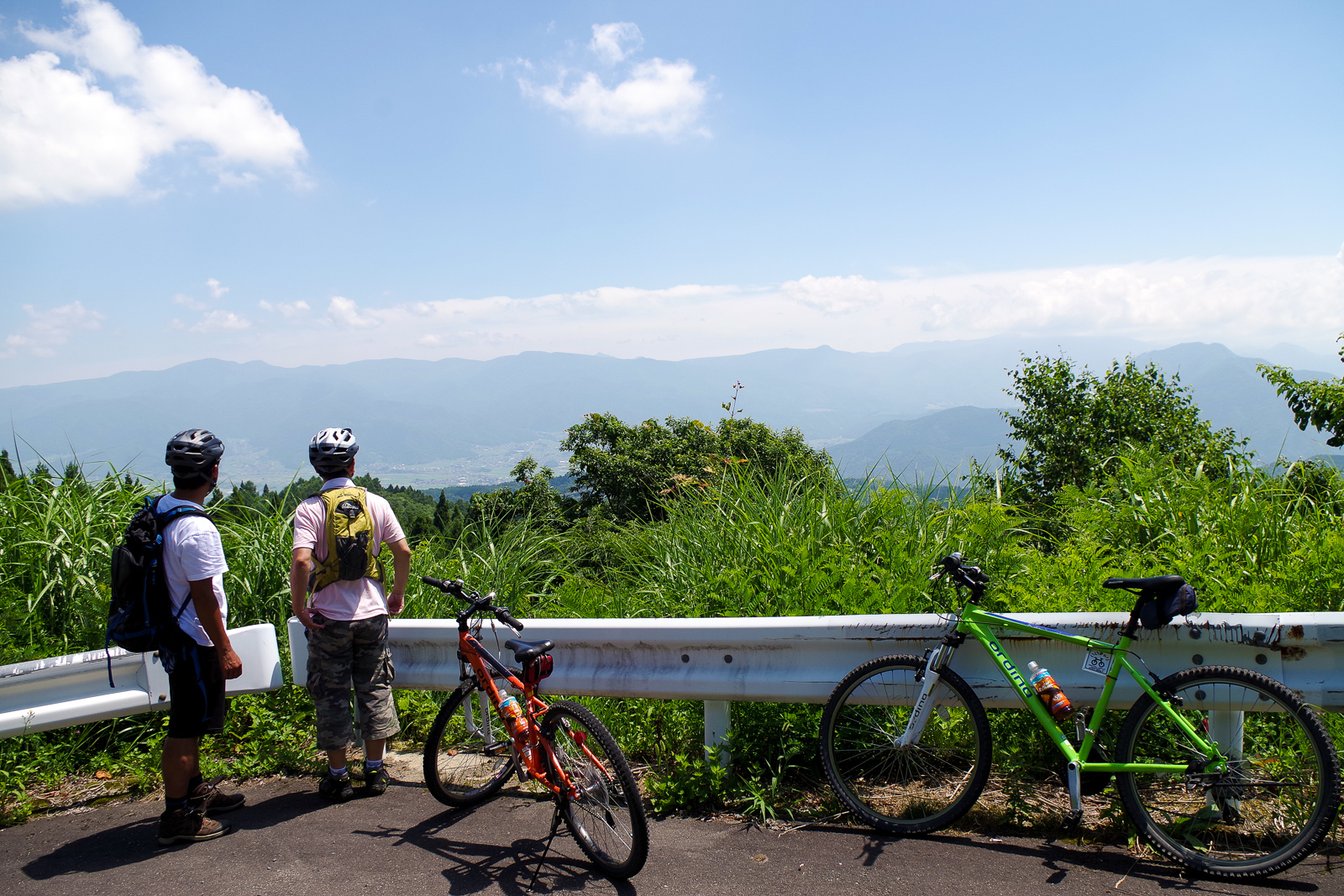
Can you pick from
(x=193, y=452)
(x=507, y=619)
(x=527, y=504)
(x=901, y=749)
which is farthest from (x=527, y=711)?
(x=527, y=504)

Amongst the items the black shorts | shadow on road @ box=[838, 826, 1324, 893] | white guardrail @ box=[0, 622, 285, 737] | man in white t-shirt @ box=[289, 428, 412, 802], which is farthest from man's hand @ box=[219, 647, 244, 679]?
shadow on road @ box=[838, 826, 1324, 893]

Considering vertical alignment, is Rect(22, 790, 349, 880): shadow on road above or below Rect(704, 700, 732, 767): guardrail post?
below

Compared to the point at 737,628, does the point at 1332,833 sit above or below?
below

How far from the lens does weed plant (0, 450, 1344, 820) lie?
3.88m

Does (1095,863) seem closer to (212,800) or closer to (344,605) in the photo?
(344,605)

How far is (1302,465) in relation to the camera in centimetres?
612

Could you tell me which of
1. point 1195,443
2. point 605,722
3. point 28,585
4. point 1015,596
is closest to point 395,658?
point 605,722

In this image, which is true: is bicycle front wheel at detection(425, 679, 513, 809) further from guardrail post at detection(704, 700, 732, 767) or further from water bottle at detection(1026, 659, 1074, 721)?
water bottle at detection(1026, 659, 1074, 721)

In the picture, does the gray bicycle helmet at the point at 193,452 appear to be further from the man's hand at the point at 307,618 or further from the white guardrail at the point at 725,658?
the white guardrail at the point at 725,658

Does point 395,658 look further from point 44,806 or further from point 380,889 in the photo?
point 44,806

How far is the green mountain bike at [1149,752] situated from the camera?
2820 millimetres

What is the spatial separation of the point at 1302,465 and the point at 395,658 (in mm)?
6837

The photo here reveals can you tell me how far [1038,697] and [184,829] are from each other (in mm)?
3770

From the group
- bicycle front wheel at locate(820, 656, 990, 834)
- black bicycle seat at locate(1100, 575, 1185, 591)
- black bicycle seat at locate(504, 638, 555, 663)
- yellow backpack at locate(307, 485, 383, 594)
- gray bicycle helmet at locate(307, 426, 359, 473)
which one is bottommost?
bicycle front wheel at locate(820, 656, 990, 834)
